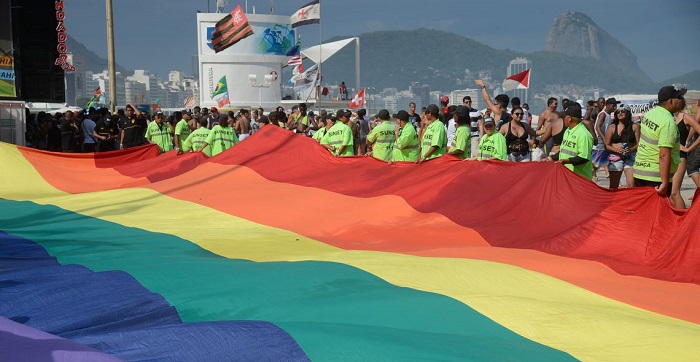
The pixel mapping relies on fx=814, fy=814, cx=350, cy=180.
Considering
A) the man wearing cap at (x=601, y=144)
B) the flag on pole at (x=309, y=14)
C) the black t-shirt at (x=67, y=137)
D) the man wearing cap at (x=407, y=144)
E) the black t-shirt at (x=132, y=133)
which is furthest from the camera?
the flag on pole at (x=309, y=14)

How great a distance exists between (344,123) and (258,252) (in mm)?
6566

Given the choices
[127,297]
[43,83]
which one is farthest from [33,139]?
[127,297]

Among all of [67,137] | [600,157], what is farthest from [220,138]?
[67,137]

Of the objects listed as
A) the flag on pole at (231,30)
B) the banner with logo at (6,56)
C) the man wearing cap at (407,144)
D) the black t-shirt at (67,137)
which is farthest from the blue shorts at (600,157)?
the flag on pole at (231,30)

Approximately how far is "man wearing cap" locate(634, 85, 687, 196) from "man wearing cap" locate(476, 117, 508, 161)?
7.63ft

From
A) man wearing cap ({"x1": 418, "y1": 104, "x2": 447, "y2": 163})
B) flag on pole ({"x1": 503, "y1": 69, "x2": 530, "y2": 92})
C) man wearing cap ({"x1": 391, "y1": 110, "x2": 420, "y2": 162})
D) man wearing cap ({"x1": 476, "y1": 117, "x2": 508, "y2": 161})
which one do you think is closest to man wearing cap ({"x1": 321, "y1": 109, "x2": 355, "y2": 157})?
man wearing cap ({"x1": 391, "y1": 110, "x2": 420, "y2": 162})

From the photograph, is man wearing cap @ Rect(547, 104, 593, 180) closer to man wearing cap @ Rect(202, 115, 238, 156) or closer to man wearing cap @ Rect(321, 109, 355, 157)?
man wearing cap @ Rect(321, 109, 355, 157)

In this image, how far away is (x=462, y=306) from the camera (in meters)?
4.91

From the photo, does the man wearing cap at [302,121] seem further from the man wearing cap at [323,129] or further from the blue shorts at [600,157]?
the blue shorts at [600,157]

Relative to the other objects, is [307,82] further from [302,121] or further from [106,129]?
[106,129]

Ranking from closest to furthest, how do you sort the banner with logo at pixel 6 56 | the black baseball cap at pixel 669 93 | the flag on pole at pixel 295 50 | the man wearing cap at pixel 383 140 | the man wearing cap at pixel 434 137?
the black baseball cap at pixel 669 93 < the man wearing cap at pixel 434 137 < the man wearing cap at pixel 383 140 < the banner with logo at pixel 6 56 < the flag on pole at pixel 295 50

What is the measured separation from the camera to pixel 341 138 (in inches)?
534

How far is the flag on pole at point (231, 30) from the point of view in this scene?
123ft

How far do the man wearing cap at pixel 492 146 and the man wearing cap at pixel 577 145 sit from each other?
1226mm
